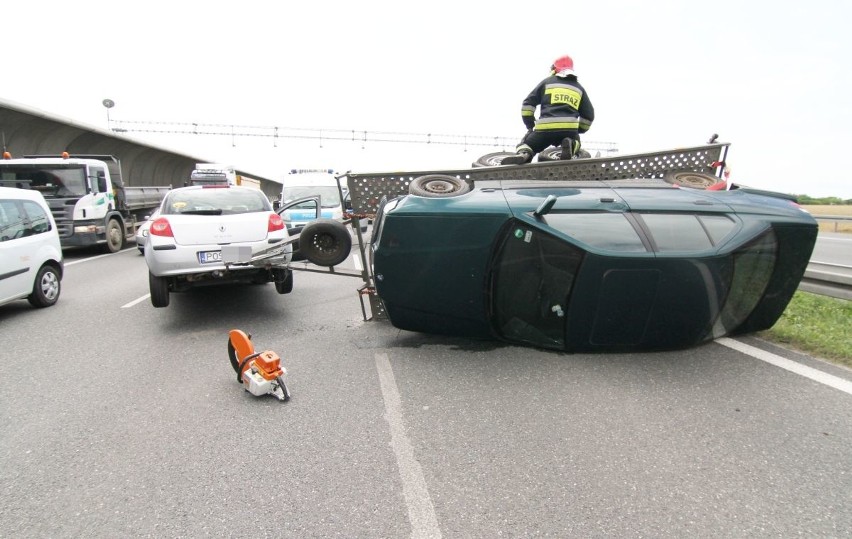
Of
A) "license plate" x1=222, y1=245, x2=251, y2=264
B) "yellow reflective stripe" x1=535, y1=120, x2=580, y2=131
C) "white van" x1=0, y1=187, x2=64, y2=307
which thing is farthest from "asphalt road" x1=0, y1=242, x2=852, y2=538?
"yellow reflective stripe" x1=535, y1=120, x2=580, y2=131

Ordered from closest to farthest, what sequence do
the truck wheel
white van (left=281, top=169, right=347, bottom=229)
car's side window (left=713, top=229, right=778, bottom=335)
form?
1. car's side window (left=713, top=229, right=778, bottom=335)
2. the truck wheel
3. white van (left=281, top=169, right=347, bottom=229)

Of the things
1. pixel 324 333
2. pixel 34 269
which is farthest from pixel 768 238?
pixel 34 269

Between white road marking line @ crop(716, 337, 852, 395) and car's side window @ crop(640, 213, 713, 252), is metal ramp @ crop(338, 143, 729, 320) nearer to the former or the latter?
car's side window @ crop(640, 213, 713, 252)

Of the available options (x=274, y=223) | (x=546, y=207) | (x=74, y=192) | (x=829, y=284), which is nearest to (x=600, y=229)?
(x=546, y=207)

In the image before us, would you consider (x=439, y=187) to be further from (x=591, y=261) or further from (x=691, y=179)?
(x=691, y=179)

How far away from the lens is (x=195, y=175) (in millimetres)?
24281

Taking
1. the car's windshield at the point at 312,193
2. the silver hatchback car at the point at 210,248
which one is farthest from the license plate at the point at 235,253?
the car's windshield at the point at 312,193

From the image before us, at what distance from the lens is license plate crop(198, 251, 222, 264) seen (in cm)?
576

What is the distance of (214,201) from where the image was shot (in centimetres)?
652

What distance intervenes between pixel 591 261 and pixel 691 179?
6.61 feet

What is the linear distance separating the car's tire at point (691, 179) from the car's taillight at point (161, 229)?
5.59 m

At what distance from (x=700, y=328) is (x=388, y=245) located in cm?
270

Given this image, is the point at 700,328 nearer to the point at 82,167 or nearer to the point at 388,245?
the point at 388,245

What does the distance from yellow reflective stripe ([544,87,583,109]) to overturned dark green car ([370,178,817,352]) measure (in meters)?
1.92
